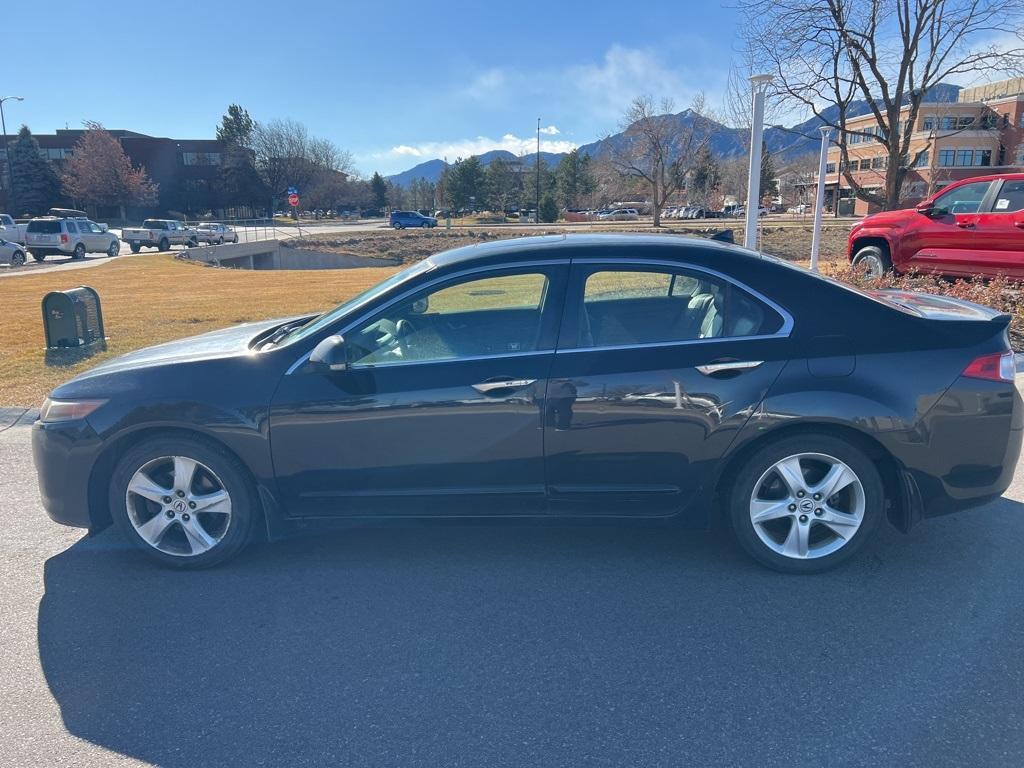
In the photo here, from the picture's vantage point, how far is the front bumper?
381 cm

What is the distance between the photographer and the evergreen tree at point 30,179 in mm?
75438

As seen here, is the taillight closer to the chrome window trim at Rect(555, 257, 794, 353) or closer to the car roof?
the chrome window trim at Rect(555, 257, 794, 353)

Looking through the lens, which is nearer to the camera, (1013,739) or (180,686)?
(1013,739)

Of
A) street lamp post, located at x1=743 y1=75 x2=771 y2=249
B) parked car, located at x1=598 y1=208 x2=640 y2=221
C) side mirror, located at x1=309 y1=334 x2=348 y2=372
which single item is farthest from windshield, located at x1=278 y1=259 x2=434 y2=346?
parked car, located at x1=598 y1=208 x2=640 y2=221

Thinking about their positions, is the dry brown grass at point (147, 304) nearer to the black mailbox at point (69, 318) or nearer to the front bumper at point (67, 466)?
the black mailbox at point (69, 318)

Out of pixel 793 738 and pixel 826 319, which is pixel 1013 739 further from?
pixel 826 319

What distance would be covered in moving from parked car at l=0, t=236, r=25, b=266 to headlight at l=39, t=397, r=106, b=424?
108ft

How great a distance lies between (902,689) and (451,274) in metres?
2.66

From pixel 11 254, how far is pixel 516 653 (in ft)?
116

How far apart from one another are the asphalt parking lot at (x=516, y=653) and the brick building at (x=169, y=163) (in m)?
88.7

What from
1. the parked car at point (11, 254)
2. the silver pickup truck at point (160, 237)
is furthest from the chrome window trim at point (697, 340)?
the silver pickup truck at point (160, 237)

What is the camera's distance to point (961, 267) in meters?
10.4

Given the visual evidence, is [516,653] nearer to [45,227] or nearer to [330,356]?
[330,356]

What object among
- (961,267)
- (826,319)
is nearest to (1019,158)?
(961,267)
